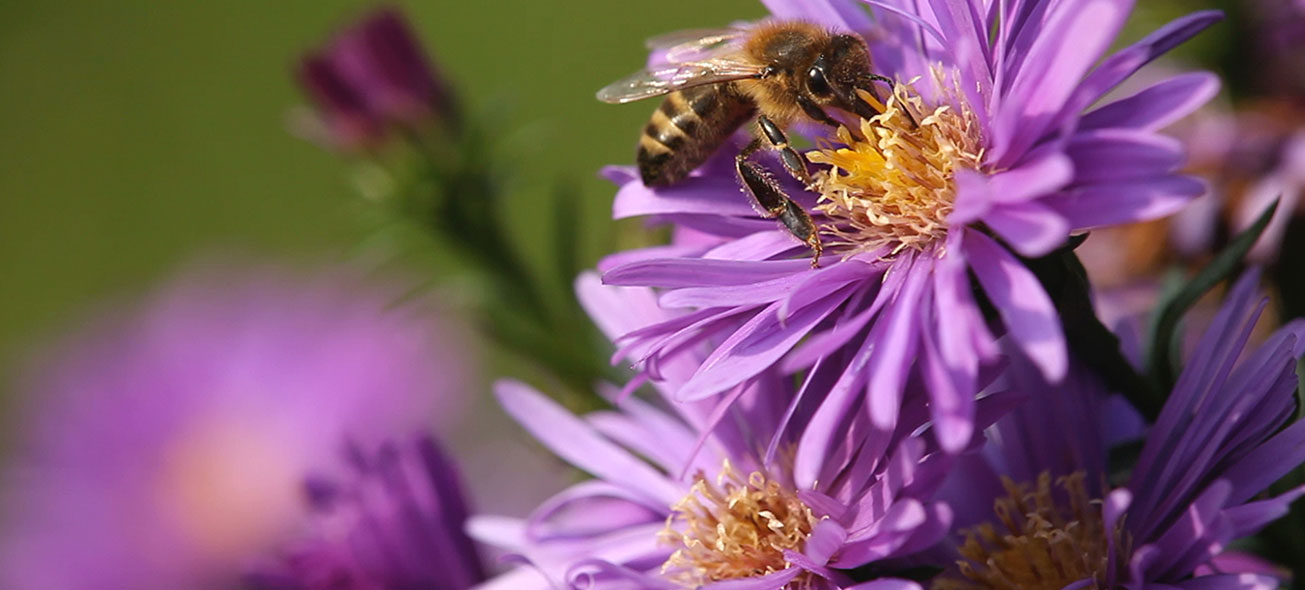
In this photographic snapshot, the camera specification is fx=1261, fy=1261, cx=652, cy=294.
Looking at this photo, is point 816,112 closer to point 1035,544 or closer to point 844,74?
point 844,74

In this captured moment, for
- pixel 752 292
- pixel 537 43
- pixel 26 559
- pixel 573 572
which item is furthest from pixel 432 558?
pixel 537 43

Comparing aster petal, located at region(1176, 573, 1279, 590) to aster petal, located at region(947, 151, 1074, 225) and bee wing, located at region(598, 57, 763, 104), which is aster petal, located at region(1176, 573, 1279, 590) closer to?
aster petal, located at region(947, 151, 1074, 225)

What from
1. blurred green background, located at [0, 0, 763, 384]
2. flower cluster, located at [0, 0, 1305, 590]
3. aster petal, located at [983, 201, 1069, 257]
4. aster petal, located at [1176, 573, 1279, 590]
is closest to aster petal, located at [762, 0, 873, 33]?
flower cluster, located at [0, 0, 1305, 590]

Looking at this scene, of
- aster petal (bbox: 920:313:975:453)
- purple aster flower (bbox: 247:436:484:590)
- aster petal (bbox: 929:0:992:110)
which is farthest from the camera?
purple aster flower (bbox: 247:436:484:590)

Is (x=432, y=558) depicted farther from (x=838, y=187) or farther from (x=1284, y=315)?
(x=1284, y=315)

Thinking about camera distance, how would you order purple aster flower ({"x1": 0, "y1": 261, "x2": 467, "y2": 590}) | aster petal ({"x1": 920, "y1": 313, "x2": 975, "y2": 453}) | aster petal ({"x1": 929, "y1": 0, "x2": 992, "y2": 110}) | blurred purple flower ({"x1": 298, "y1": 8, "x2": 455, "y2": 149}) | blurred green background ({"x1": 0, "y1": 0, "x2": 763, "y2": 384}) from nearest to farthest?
aster petal ({"x1": 920, "y1": 313, "x2": 975, "y2": 453})
aster petal ({"x1": 929, "y1": 0, "x2": 992, "y2": 110})
blurred purple flower ({"x1": 298, "y1": 8, "x2": 455, "y2": 149})
purple aster flower ({"x1": 0, "y1": 261, "x2": 467, "y2": 590})
blurred green background ({"x1": 0, "y1": 0, "x2": 763, "y2": 384})

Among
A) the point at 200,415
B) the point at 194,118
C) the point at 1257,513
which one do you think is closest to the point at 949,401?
the point at 1257,513

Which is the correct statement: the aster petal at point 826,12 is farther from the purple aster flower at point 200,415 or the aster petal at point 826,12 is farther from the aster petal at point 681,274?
the purple aster flower at point 200,415
